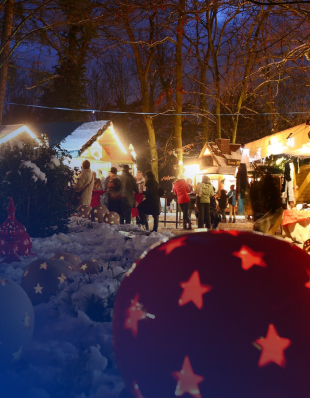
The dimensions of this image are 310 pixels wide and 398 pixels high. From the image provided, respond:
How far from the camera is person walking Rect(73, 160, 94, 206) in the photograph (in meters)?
11.7

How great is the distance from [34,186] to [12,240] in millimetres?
2054

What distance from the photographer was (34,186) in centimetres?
798

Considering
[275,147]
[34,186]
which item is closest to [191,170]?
[275,147]

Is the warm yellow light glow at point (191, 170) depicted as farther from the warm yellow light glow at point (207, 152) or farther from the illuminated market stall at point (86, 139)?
the illuminated market stall at point (86, 139)

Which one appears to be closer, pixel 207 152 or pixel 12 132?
pixel 12 132

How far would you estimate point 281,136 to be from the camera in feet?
37.2

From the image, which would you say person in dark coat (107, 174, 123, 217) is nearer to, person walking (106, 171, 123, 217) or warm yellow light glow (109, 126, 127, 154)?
person walking (106, 171, 123, 217)

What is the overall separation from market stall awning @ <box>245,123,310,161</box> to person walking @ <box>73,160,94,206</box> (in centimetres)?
537

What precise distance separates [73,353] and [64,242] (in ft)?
15.9

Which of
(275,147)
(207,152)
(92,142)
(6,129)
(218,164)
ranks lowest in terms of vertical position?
(275,147)

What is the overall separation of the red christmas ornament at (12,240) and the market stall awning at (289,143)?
7.12 metres

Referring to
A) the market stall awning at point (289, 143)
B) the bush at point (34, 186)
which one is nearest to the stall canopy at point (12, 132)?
the bush at point (34, 186)

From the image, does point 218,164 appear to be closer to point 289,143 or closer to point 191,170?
point 191,170

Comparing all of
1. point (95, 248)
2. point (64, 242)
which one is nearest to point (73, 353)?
point (95, 248)
